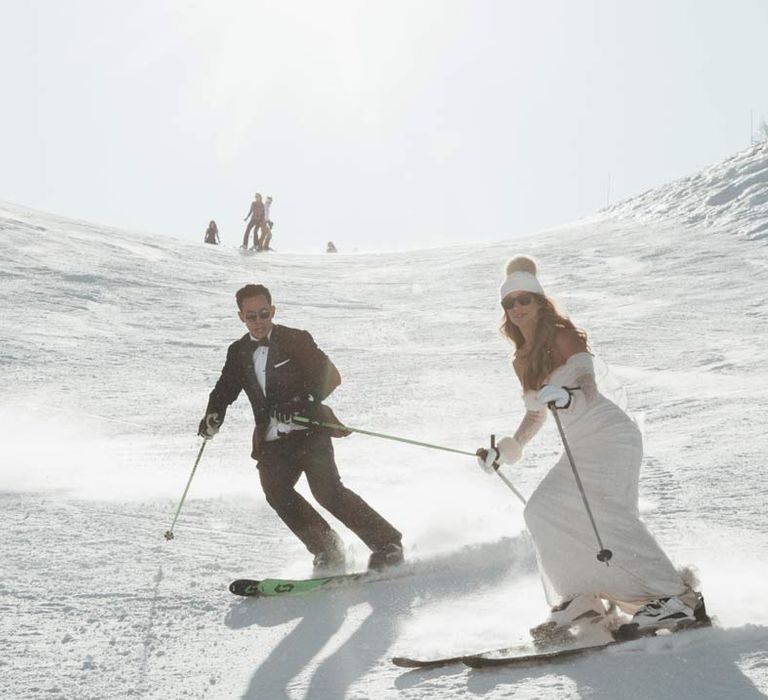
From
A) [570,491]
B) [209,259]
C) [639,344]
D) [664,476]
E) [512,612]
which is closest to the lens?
[570,491]

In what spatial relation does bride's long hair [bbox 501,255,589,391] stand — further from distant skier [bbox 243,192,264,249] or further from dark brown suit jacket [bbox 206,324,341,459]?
distant skier [bbox 243,192,264,249]

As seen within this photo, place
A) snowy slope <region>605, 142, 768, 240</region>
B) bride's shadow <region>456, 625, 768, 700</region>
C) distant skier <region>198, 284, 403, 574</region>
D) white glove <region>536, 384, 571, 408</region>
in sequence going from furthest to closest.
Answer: snowy slope <region>605, 142, 768, 240</region> < distant skier <region>198, 284, 403, 574</region> < white glove <region>536, 384, 571, 408</region> < bride's shadow <region>456, 625, 768, 700</region>

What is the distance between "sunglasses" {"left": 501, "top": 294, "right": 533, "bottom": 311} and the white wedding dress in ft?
1.07

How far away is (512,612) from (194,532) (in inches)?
90.4

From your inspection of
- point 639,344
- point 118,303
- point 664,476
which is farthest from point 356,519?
point 118,303

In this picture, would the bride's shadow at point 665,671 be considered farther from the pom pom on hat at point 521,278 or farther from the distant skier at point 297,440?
the distant skier at point 297,440

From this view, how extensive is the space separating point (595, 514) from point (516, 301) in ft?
3.12

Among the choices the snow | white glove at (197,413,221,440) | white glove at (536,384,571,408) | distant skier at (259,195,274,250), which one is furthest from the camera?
distant skier at (259,195,274,250)

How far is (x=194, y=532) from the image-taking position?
20.0 feet

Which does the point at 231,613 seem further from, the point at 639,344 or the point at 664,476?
the point at 639,344

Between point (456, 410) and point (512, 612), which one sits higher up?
point (456, 410)

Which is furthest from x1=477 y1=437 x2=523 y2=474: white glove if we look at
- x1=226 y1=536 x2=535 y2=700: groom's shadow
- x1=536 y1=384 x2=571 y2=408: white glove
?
x1=226 y1=536 x2=535 y2=700: groom's shadow

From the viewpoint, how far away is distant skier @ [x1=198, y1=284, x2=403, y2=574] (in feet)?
17.7

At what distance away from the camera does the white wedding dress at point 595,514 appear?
396cm
